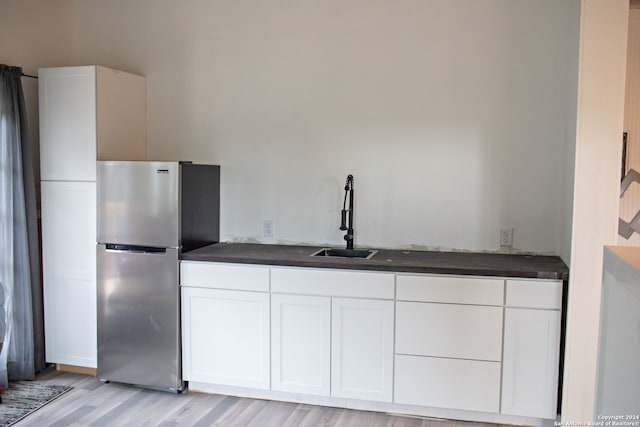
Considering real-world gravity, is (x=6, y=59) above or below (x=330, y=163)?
above

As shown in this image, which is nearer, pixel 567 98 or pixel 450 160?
pixel 567 98

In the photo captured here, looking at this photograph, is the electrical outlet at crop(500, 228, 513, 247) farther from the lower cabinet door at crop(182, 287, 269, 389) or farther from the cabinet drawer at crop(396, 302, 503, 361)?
the lower cabinet door at crop(182, 287, 269, 389)

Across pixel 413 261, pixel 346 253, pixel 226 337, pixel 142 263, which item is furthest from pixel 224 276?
pixel 413 261

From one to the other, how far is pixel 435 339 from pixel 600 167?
1160mm

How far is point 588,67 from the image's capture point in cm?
262

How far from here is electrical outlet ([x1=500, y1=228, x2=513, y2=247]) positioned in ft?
10.9

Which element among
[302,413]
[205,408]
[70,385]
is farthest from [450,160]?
[70,385]

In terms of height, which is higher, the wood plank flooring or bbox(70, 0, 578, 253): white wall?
bbox(70, 0, 578, 253): white wall

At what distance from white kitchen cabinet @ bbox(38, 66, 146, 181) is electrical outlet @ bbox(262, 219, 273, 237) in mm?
1045

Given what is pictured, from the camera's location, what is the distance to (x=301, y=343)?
10.3 feet

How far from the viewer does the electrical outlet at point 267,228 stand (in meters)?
3.72

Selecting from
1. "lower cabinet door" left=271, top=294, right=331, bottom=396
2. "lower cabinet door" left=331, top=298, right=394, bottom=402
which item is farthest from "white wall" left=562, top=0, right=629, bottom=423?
"lower cabinet door" left=271, top=294, right=331, bottom=396

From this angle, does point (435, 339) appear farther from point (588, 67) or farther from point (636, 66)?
point (636, 66)

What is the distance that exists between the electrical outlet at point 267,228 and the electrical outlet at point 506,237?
1.44 m
